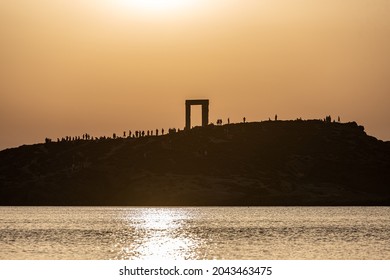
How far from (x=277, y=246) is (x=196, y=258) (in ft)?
81.7

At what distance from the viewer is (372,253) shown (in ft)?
513
